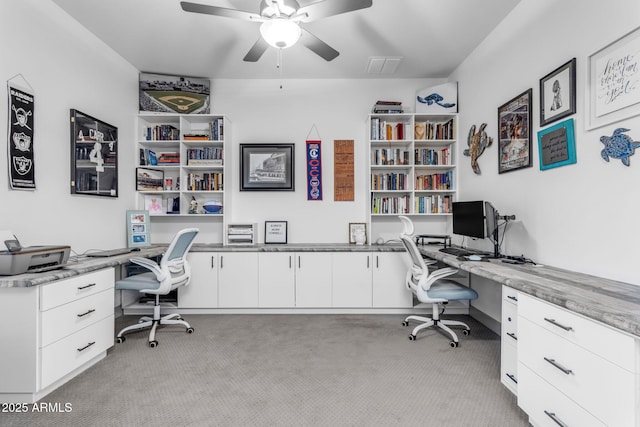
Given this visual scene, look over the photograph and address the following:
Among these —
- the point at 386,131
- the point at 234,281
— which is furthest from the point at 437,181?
the point at 234,281

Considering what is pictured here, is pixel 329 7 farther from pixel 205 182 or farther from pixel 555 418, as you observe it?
pixel 555 418

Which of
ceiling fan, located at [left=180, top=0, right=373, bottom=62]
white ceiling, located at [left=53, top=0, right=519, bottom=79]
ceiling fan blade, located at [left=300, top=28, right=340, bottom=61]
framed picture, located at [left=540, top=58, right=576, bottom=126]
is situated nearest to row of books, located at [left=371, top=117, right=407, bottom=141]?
white ceiling, located at [left=53, top=0, right=519, bottom=79]

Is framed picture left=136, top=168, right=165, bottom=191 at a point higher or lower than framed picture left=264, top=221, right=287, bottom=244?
higher

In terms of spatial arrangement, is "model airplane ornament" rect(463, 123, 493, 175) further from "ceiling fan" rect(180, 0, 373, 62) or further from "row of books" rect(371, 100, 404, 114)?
"ceiling fan" rect(180, 0, 373, 62)

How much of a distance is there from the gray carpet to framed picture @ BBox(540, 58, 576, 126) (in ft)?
6.37

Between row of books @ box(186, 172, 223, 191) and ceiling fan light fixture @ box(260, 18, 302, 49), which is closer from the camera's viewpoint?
ceiling fan light fixture @ box(260, 18, 302, 49)

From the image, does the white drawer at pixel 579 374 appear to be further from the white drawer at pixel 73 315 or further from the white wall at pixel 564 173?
Result: the white drawer at pixel 73 315

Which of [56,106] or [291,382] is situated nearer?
[291,382]

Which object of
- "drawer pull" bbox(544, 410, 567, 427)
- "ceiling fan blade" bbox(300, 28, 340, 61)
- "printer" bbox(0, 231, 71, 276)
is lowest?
"drawer pull" bbox(544, 410, 567, 427)

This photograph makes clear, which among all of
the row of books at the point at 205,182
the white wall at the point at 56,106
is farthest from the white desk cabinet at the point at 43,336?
the row of books at the point at 205,182

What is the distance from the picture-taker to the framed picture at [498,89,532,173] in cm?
245

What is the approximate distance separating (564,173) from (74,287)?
11.5 ft

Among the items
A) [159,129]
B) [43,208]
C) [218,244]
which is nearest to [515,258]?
[218,244]

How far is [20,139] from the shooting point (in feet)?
7.32
